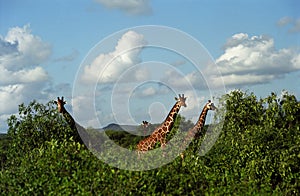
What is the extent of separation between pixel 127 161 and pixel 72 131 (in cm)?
705

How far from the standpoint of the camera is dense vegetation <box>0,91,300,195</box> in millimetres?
13219

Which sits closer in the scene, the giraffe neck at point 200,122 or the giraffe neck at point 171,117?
the giraffe neck at point 171,117

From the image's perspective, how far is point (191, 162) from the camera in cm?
1455

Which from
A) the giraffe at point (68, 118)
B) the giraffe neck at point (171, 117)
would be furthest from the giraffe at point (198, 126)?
the giraffe at point (68, 118)

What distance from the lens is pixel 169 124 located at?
65.7ft

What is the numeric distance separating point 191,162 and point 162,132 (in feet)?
17.6

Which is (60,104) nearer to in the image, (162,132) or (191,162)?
(162,132)

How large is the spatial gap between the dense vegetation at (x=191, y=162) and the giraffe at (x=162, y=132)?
108 cm

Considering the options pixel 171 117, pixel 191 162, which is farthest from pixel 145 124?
pixel 191 162

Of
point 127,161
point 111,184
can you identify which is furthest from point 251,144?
point 111,184

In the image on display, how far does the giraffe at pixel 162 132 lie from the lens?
19.2 metres

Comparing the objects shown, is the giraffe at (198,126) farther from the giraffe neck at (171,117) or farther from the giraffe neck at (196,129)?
the giraffe neck at (171,117)

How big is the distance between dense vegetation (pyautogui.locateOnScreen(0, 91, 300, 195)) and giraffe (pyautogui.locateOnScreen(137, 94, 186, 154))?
3.54 ft

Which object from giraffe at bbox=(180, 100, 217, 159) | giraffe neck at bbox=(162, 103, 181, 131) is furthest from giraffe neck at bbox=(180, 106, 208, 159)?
giraffe neck at bbox=(162, 103, 181, 131)
